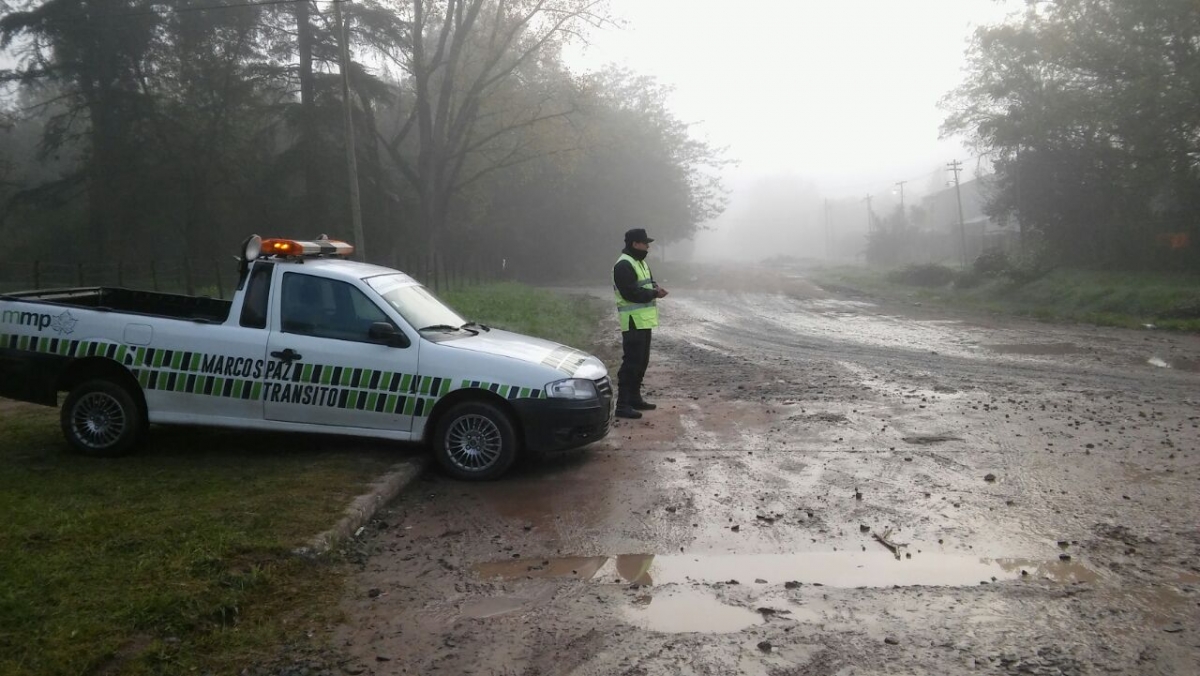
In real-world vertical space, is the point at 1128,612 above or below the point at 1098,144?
below

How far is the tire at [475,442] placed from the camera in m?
7.22

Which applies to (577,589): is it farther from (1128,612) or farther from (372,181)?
(372,181)

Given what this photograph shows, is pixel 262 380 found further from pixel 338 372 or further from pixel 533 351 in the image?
pixel 533 351

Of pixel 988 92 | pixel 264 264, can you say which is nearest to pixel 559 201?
pixel 988 92

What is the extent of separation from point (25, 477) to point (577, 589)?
4.40m

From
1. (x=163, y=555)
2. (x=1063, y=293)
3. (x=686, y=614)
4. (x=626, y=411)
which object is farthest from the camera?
(x=1063, y=293)

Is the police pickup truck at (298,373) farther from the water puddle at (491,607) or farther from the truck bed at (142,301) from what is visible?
the water puddle at (491,607)

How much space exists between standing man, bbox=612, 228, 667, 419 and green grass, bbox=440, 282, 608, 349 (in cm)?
492

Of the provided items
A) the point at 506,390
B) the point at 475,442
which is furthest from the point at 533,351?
the point at 475,442

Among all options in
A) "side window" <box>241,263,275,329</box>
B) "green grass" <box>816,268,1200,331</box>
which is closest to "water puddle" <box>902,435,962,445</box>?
"side window" <box>241,263,275,329</box>

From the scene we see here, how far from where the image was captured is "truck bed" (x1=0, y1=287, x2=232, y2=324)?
8.28m

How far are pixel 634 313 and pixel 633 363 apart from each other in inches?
21.1

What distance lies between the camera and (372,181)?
33281 mm

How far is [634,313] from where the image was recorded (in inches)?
394
